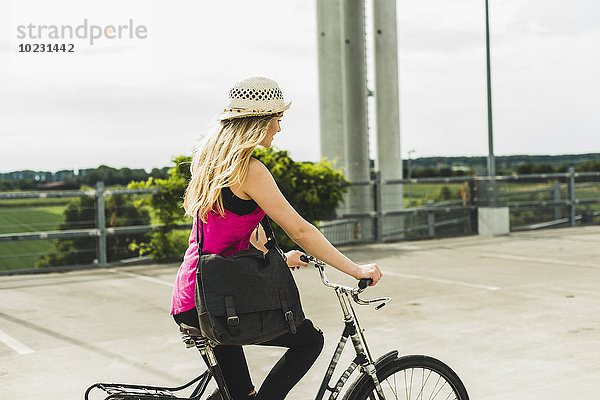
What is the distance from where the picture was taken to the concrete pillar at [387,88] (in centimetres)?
2241

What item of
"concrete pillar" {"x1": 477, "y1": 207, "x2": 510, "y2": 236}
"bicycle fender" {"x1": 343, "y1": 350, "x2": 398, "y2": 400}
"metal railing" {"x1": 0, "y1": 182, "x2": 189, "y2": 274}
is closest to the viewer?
"bicycle fender" {"x1": 343, "y1": 350, "x2": 398, "y2": 400}

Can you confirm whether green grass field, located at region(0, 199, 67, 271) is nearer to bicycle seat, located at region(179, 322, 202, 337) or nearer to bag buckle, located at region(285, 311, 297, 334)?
bicycle seat, located at region(179, 322, 202, 337)

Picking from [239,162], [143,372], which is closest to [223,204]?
[239,162]

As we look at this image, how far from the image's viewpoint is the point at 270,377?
123 inches

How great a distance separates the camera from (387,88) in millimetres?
22781

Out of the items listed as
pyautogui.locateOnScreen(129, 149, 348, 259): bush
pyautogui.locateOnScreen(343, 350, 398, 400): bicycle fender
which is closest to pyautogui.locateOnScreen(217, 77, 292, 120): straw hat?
pyautogui.locateOnScreen(343, 350, 398, 400): bicycle fender

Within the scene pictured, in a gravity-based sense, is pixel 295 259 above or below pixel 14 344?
above

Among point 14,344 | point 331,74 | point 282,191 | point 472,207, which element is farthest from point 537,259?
point 331,74

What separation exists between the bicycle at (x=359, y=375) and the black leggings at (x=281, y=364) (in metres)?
0.07

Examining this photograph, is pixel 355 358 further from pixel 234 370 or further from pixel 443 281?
pixel 443 281

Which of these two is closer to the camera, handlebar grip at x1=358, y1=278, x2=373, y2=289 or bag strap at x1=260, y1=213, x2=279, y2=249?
handlebar grip at x1=358, y1=278, x2=373, y2=289

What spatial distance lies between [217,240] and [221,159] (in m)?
0.31

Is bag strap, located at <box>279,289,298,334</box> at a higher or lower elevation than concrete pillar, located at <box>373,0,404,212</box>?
lower

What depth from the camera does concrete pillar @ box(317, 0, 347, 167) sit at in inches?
808
